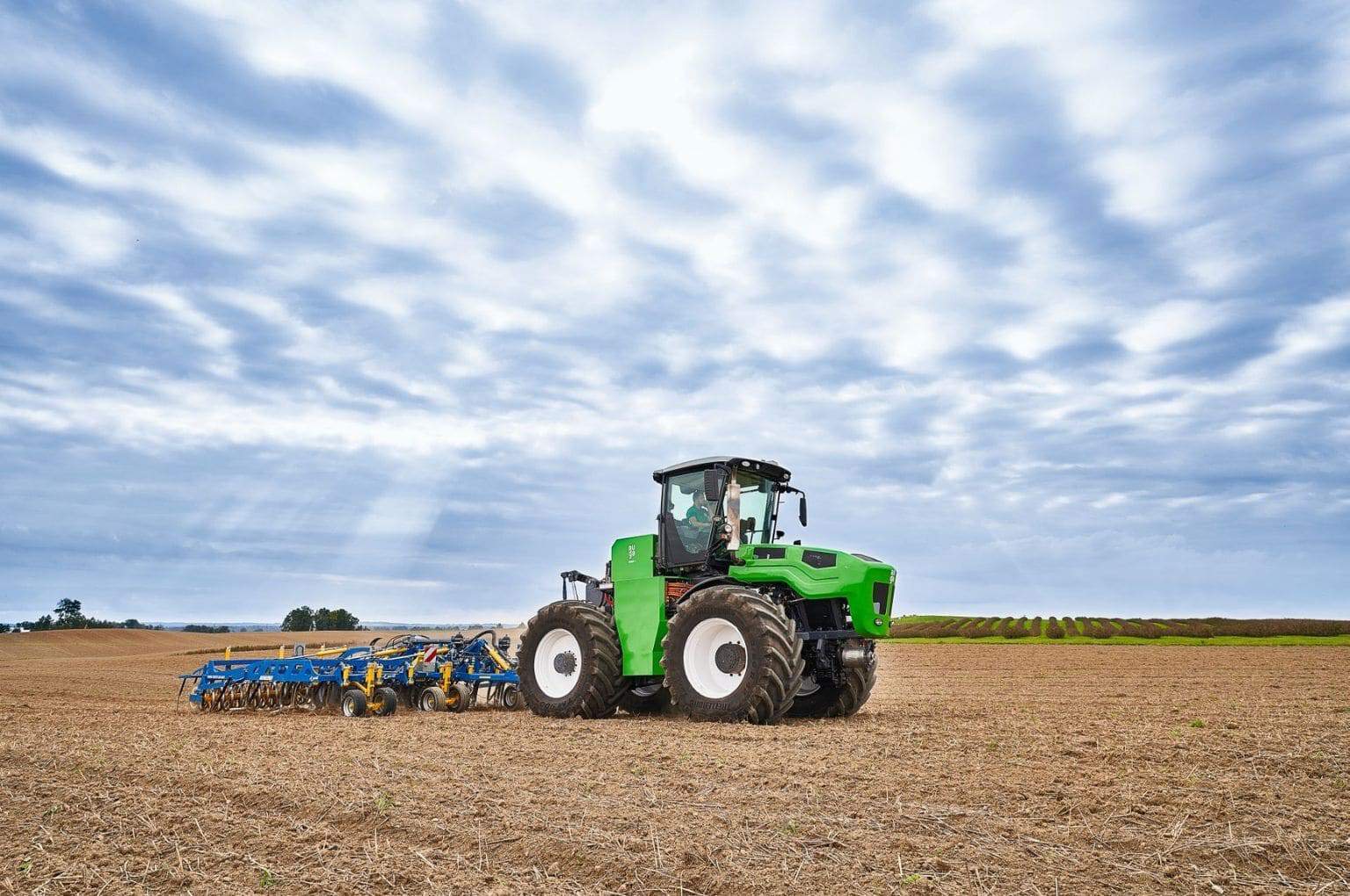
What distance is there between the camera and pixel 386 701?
552 inches

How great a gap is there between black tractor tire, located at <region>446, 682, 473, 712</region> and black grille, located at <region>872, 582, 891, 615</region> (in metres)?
6.39

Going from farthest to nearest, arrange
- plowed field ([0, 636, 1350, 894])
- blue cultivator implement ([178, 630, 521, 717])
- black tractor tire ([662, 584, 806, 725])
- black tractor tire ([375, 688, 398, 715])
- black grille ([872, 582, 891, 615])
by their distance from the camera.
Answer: blue cultivator implement ([178, 630, 521, 717]) → black tractor tire ([375, 688, 398, 715]) → black grille ([872, 582, 891, 615]) → black tractor tire ([662, 584, 806, 725]) → plowed field ([0, 636, 1350, 894])

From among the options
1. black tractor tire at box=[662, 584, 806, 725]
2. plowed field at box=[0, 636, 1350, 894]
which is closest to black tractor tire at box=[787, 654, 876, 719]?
plowed field at box=[0, 636, 1350, 894]

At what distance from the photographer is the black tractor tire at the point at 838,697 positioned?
1281 centimetres

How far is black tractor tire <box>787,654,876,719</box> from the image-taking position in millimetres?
12812

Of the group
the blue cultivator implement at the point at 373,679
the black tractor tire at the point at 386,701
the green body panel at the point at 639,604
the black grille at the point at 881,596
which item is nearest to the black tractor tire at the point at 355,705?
the blue cultivator implement at the point at 373,679

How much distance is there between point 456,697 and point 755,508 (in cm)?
530

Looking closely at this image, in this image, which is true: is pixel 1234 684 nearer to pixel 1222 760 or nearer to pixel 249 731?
pixel 1222 760

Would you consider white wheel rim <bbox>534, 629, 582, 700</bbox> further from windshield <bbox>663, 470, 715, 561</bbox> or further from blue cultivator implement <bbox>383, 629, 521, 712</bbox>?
windshield <bbox>663, 470, 715, 561</bbox>

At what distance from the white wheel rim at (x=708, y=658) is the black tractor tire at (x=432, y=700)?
446 centimetres

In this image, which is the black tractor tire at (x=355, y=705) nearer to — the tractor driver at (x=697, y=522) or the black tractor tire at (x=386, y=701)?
the black tractor tire at (x=386, y=701)

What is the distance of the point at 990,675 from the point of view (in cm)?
2322

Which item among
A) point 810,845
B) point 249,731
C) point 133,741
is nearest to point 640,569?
point 249,731

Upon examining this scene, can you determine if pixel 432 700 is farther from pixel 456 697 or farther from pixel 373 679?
pixel 373 679
